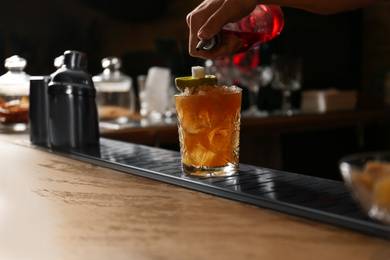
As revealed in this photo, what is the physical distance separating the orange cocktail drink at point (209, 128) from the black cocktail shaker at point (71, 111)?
483 millimetres

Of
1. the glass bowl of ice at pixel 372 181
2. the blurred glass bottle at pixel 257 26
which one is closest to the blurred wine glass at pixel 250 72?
the blurred glass bottle at pixel 257 26

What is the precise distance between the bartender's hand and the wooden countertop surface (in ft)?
0.93

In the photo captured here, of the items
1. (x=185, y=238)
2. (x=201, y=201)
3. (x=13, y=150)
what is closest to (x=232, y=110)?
(x=201, y=201)

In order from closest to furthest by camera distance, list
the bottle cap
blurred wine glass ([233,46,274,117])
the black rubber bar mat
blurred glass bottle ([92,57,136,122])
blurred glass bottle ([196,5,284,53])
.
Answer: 1. the black rubber bar mat
2. blurred glass bottle ([196,5,284,53])
3. the bottle cap
4. blurred glass bottle ([92,57,136,122])
5. blurred wine glass ([233,46,274,117])

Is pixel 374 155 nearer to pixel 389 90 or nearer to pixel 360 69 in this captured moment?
pixel 389 90

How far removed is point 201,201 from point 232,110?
8.5 inches

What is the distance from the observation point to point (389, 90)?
320 centimetres

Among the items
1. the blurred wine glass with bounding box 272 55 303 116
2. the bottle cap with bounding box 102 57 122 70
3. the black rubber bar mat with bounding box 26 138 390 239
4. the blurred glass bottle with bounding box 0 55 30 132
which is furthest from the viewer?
the blurred wine glass with bounding box 272 55 303 116

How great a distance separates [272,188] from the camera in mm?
809

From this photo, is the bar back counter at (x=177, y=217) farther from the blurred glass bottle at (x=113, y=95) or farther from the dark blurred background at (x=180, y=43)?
the dark blurred background at (x=180, y=43)

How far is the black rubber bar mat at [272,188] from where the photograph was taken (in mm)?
644

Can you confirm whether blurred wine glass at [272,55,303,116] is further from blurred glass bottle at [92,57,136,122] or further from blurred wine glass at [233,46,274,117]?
blurred glass bottle at [92,57,136,122]

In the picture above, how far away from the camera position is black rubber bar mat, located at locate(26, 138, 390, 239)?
0.64 meters

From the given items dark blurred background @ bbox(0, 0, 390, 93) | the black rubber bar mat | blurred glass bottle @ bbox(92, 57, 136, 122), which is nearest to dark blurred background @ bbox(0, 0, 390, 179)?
dark blurred background @ bbox(0, 0, 390, 93)
